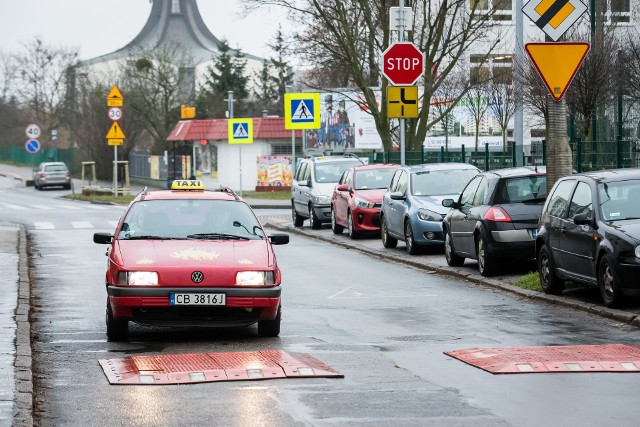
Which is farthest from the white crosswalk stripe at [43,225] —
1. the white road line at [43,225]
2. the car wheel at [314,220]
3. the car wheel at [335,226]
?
the car wheel at [335,226]

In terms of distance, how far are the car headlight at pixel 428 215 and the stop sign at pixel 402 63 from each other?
14.5 feet

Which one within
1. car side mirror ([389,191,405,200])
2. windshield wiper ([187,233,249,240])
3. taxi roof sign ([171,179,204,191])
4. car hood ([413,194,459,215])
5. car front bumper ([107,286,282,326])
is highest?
taxi roof sign ([171,179,204,191])

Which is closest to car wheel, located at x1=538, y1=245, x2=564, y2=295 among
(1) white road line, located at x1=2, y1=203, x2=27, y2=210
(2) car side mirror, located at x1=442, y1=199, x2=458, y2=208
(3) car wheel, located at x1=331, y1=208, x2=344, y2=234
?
(2) car side mirror, located at x1=442, y1=199, x2=458, y2=208

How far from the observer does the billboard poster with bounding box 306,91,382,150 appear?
63.0m

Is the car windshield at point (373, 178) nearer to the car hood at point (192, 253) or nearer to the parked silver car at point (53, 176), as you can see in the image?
the car hood at point (192, 253)

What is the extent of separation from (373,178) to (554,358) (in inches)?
761

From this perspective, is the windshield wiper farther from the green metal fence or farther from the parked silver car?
the green metal fence

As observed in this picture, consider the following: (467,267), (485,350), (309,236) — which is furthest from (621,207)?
(309,236)

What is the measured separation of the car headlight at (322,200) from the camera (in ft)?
111

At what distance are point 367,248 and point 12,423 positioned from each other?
1888cm

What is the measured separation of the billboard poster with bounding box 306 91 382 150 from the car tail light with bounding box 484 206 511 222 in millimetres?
42674

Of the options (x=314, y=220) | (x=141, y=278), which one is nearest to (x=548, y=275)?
(x=141, y=278)

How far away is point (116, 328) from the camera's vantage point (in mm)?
12578

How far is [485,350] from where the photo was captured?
11625mm
